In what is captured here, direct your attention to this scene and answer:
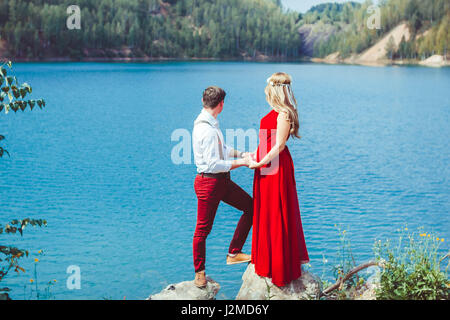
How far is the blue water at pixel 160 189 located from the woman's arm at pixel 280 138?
15.8 feet

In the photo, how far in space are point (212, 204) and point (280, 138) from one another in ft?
3.46

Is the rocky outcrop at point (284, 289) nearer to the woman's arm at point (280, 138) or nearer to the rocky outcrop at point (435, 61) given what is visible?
the woman's arm at point (280, 138)

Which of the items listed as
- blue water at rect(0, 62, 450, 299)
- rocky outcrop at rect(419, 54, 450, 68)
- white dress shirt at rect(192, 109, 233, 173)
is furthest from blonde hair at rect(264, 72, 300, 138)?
rocky outcrop at rect(419, 54, 450, 68)

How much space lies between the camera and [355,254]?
476 inches

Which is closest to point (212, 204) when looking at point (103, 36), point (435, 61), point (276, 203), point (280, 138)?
point (276, 203)

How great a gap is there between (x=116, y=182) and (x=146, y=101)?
93.2 ft

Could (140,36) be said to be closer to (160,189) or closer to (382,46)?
(382,46)

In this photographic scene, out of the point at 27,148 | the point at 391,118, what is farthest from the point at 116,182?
the point at 391,118

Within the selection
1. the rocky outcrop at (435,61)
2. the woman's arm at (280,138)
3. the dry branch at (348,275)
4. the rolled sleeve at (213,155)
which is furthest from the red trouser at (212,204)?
the rocky outcrop at (435,61)

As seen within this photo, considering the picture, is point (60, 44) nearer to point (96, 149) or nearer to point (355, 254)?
point (96, 149)

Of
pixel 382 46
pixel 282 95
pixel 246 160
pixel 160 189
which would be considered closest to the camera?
pixel 282 95

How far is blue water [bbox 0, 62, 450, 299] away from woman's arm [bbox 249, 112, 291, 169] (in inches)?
190

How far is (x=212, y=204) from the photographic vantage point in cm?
577

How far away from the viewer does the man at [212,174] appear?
5.47m
